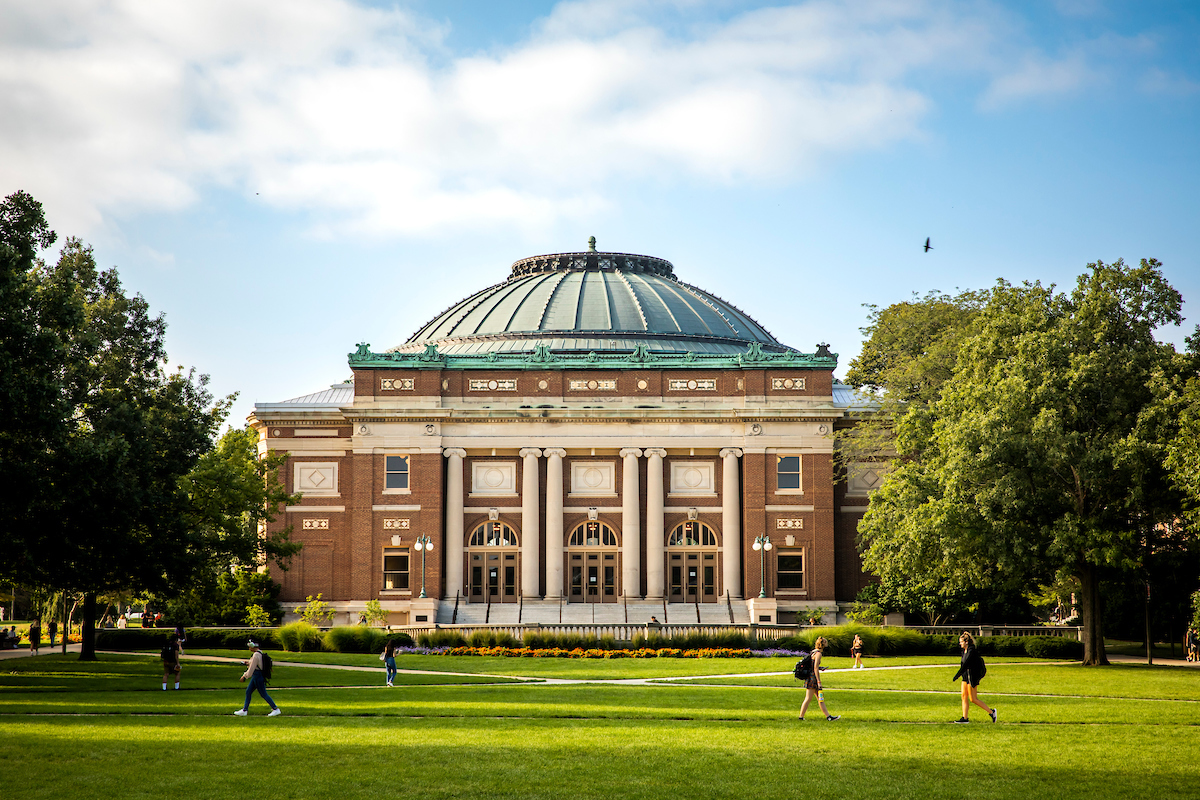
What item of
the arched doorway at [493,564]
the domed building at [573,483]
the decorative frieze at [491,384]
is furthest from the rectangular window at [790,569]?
the decorative frieze at [491,384]

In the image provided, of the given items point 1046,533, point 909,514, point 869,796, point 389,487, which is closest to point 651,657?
point 909,514

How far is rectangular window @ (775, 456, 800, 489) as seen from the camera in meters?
67.9

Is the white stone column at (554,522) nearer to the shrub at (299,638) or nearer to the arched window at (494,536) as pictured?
the arched window at (494,536)

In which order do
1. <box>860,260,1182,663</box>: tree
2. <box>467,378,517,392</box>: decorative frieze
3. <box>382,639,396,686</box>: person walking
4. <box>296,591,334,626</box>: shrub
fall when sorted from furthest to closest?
<box>467,378,517,392</box>: decorative frieze → <box>296,591,334,626</box>: shrub → <box>860,260,1182,663</box>: tree → <box>382,639,396,686</box>: person walking

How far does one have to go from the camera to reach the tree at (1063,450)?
141 ft

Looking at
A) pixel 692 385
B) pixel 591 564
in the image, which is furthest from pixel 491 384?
pixel 591 564

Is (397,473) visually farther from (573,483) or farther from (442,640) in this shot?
(442,640)

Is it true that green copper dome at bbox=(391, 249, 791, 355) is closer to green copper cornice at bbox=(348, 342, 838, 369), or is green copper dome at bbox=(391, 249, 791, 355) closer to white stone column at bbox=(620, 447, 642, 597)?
green copper cornice at bbox=(348, 342, 838, 369)

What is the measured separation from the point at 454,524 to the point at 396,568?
13.5 ft

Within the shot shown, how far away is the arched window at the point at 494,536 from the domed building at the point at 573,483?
82 mm

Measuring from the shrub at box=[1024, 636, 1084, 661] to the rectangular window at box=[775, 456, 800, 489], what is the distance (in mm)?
20309

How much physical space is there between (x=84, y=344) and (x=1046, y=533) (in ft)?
112

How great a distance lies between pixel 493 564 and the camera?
6869 centimetres

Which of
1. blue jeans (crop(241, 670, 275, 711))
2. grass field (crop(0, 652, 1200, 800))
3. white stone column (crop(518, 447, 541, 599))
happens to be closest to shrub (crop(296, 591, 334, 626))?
white stone column (crop(518, 447, 541, 599))
